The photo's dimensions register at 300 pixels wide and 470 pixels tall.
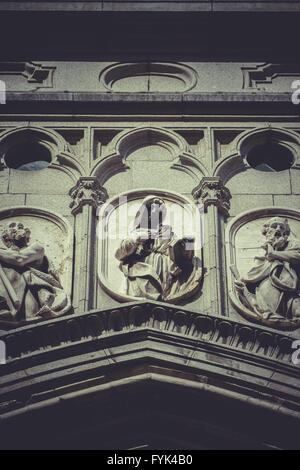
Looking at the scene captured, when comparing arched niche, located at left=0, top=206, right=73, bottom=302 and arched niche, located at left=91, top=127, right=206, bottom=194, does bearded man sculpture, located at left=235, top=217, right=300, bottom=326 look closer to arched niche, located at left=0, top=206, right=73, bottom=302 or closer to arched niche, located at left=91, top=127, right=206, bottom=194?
arched niche, located at left=91, top=127, right=206, bottom=194

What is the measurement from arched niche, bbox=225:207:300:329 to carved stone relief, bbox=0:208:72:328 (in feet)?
7.67

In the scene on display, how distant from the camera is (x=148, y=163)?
2119 centimetres

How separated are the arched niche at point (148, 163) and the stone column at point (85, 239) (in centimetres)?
32

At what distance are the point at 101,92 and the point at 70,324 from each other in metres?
4.99

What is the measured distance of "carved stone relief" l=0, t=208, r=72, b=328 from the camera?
18812 mm

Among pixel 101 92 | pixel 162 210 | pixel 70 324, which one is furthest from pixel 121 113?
pixel 70 324

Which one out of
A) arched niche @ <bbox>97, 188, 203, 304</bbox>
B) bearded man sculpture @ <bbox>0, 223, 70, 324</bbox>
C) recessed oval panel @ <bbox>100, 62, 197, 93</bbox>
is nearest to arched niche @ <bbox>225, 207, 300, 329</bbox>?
arched niche @ <bbox>97, 188, 203, 304</bbox>

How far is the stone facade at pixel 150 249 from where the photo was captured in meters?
18.0

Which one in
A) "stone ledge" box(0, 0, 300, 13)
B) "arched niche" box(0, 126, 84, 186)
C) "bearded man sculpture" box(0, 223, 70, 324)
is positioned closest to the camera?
"bearded man sculpture" box(0, 223, 70, 324)

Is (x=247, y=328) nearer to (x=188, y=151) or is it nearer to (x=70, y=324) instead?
(x=70, y=324)

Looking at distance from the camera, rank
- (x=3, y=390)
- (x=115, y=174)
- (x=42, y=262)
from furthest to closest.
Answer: (x=115, y=174) → (x=42, y=262) → (x=3, y=390)

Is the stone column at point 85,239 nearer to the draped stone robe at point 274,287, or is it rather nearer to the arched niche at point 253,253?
the arched niche at point 253,253

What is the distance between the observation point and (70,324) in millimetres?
18359

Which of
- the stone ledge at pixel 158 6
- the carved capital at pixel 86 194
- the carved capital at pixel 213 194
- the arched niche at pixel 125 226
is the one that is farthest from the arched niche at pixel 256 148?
the stone ledge at pixel 158 6
